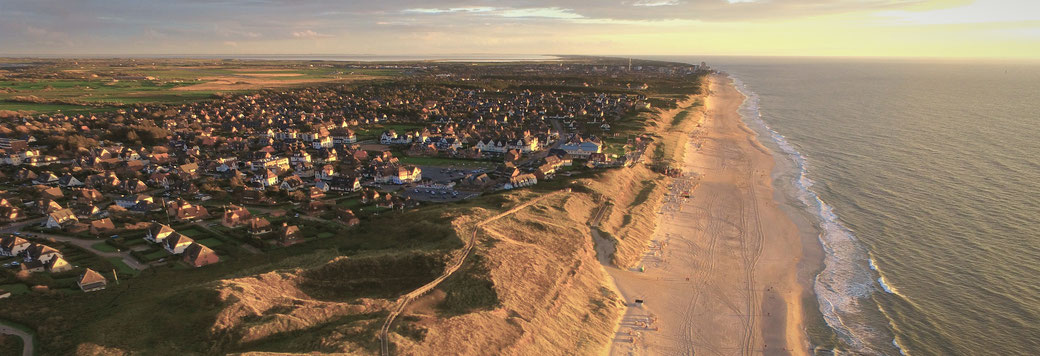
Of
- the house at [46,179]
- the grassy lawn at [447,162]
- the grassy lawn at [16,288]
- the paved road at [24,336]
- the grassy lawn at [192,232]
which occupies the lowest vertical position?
the grassy lawn at [447,162]

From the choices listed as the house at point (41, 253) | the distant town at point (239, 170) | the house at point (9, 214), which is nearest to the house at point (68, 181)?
the distant town at point (239, 170)

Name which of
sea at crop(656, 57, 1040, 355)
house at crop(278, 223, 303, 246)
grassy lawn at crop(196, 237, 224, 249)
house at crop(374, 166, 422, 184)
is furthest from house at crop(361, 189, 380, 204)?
sea at crop(656, 57, 1040, 355)

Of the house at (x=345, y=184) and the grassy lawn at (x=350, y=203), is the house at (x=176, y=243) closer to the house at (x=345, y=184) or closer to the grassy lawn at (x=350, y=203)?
the grassy lawn at (x=350, y=203)

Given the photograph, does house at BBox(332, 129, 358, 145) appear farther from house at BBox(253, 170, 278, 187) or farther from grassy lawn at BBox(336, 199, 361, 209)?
grassy lawn at BBox(336, 199, 361, 209)

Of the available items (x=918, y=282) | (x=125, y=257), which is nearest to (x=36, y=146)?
(x=125, y=257)

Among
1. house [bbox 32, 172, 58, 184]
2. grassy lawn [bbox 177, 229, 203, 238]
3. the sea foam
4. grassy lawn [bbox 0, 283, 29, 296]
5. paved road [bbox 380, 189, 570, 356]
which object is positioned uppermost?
paved road [bbox 380, 189, 570, 356]

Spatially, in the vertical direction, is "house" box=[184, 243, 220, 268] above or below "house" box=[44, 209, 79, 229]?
below
